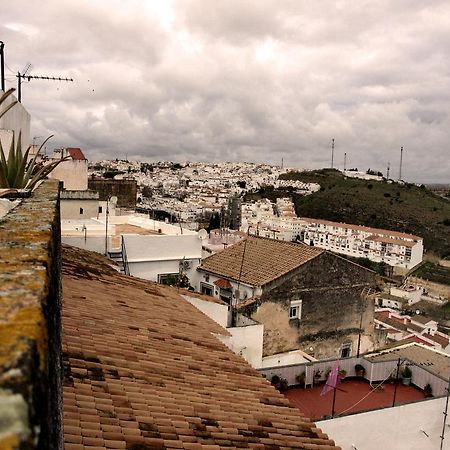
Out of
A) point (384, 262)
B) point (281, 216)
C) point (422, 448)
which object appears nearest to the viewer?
point (422, 448)

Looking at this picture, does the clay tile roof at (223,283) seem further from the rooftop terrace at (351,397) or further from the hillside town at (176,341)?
the rooftop terrace at (351,397)

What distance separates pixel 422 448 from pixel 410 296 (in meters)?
68.9

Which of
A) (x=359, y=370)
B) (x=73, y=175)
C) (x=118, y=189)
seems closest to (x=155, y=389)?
(x=359, y=370)

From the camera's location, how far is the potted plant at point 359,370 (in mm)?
13289

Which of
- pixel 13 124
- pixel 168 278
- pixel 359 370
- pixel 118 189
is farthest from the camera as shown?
pixel 118 189

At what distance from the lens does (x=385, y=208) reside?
128 metres

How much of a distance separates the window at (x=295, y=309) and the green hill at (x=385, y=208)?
10309 cm

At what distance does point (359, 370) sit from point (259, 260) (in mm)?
4956

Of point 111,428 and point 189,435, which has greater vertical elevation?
point 111,428

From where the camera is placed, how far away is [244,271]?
1606cm

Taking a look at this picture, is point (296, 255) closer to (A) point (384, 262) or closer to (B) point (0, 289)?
(B) point (0, 289)

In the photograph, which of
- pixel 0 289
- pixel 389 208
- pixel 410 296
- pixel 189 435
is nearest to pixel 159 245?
pixel 189 435

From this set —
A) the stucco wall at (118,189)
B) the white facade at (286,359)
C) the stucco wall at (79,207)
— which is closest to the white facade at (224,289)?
the white facade at (286,359)

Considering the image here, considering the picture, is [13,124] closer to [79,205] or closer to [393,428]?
[79,205]
